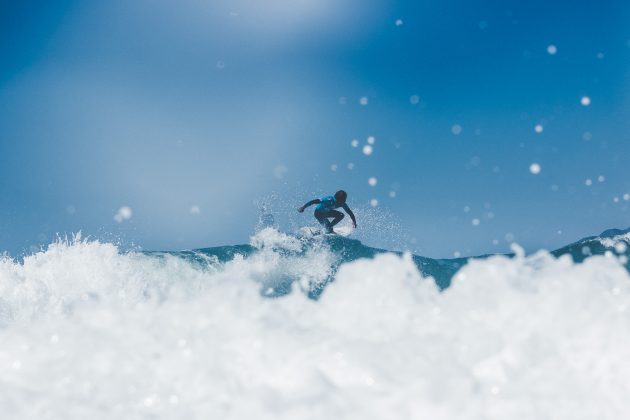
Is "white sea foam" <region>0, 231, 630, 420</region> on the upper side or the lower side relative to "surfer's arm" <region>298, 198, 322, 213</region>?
lower

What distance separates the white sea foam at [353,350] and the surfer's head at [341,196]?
8185 millimetres

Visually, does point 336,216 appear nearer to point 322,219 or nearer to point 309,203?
point 322,219

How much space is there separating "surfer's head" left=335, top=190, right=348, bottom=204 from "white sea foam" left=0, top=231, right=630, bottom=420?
818cm

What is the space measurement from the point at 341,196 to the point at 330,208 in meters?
0.48

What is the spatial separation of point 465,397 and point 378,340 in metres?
0.46

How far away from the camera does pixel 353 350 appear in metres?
1.97

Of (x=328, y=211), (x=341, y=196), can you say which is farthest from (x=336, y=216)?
(x=341, y=196)

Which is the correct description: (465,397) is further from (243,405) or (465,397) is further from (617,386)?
(243,405)

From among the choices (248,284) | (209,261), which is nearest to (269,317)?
(248,284)

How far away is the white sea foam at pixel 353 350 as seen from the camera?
176 centimetres

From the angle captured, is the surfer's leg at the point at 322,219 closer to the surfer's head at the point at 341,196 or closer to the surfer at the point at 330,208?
the surfer at the point at 330,208

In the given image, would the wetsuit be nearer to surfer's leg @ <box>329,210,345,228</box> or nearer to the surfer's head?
surfer's leg @ <box>329,210,345,228</box>

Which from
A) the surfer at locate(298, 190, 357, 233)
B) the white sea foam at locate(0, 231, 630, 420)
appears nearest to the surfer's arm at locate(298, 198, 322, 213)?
the surfer at locate(298, 190, 357, 233)

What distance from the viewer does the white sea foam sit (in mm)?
1759
